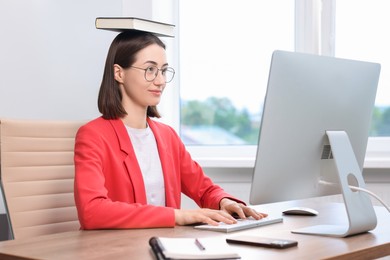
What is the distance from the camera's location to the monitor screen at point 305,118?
1577 millimetres

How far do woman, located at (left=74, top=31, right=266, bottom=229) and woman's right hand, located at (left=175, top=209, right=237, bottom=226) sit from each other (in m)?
0.10

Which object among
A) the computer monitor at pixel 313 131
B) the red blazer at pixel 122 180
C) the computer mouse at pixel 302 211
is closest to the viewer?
the computer monitor at pixel 313 131

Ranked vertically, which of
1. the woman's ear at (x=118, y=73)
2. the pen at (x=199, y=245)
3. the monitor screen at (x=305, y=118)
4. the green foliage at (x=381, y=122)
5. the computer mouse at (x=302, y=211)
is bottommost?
the computer mouse at (x=302, y=211)

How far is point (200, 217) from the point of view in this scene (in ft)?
5.53

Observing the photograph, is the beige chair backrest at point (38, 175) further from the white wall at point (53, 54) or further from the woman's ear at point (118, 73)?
the white wall at point (53, 54)

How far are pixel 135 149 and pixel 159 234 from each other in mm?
491

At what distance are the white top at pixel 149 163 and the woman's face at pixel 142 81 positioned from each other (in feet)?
0.30

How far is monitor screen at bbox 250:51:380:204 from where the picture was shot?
1.58 m

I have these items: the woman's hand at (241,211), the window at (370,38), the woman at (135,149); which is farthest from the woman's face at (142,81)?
the window at (370,38)

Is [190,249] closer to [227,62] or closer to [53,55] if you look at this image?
[53,55]

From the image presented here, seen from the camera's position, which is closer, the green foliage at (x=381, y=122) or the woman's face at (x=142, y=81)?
the woman's face at (x=142, y=81)

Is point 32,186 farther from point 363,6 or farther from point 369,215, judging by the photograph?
point 363,6

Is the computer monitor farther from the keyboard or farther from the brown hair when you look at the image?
the brown hair

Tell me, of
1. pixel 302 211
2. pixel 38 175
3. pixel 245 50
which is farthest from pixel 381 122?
pixel 38 175
